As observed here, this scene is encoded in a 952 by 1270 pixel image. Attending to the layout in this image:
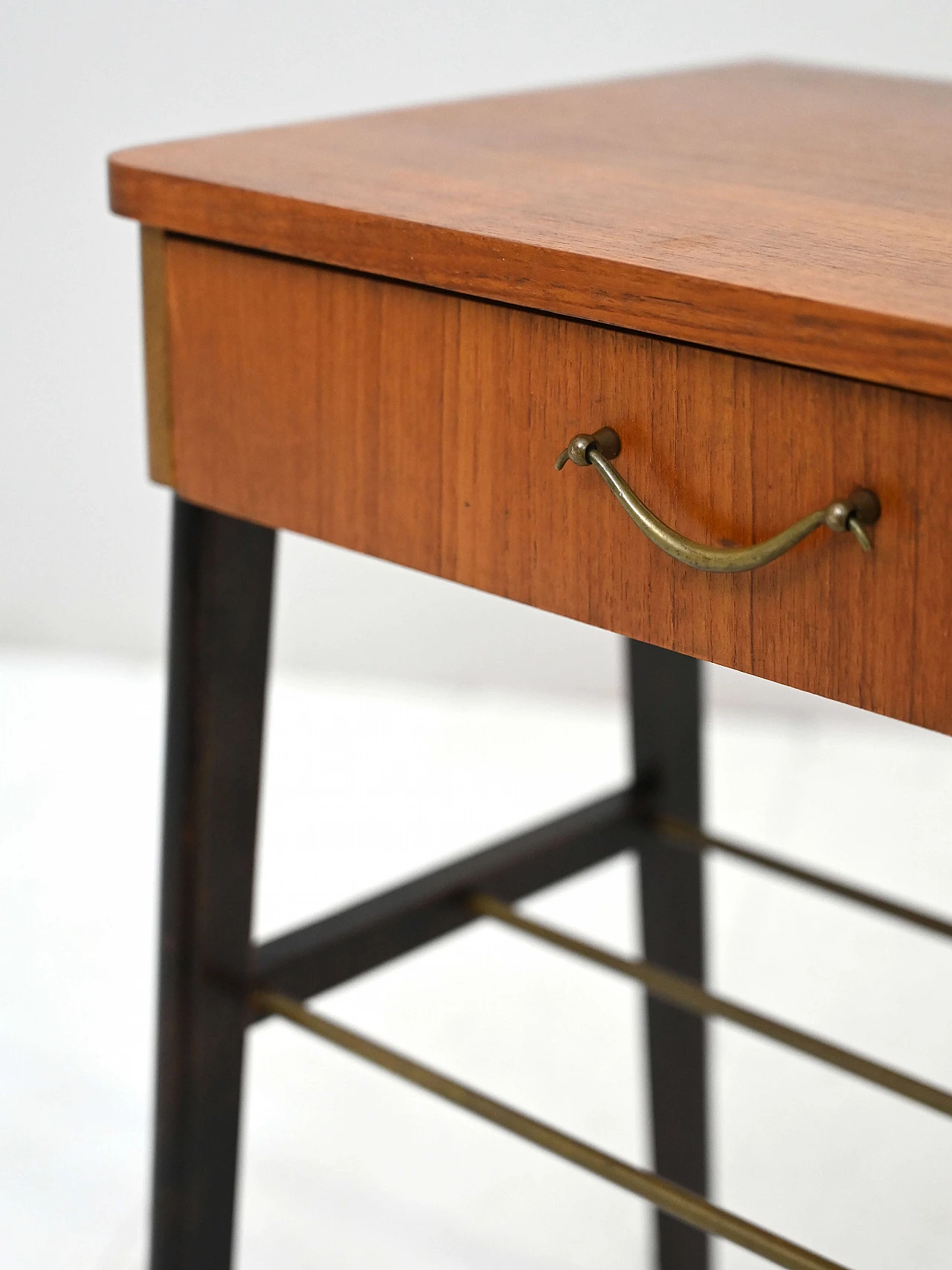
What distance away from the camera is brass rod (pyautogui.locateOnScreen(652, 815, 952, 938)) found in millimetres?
1080

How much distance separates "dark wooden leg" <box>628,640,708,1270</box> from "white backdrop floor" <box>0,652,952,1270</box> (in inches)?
4.5

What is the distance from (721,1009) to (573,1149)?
0.18 m

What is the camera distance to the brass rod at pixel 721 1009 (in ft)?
3.00

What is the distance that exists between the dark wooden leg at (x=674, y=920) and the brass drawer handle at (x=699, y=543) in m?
0.59

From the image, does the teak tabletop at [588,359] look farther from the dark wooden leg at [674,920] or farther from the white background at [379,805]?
the white background at [379,805]

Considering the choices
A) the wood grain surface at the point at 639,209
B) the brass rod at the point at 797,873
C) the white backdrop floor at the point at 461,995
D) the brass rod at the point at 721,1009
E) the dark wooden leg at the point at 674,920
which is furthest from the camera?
the white backdrop floor at the point at 461,995

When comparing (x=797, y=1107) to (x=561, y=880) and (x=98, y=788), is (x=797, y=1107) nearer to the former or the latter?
(x=561, y=880)

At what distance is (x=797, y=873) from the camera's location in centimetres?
114

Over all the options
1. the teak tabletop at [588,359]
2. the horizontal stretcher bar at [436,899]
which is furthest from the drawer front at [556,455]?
the horizontal stretcher bar at [436,899]

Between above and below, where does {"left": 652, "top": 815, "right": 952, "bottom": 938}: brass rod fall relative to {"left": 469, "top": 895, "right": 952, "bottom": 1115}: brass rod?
above

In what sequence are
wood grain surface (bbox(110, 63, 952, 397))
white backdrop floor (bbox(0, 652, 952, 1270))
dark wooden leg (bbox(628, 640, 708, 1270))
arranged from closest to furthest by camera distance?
wood grain surface (bbox(110, 63, 952, 397)) → dark wooden leg (bbox(628, 640, 708, 1270)) → white backdrop floor (bbox(0, 652, 952, 1270))

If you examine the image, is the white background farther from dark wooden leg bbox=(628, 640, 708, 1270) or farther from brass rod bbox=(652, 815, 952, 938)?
brass rod bbox=(652, 815, 952, 938)

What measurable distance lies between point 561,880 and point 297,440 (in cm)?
53

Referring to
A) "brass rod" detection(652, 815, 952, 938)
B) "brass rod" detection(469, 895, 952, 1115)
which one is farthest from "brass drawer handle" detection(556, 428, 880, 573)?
"brass rod" detection(652, 815, 952, 938)
